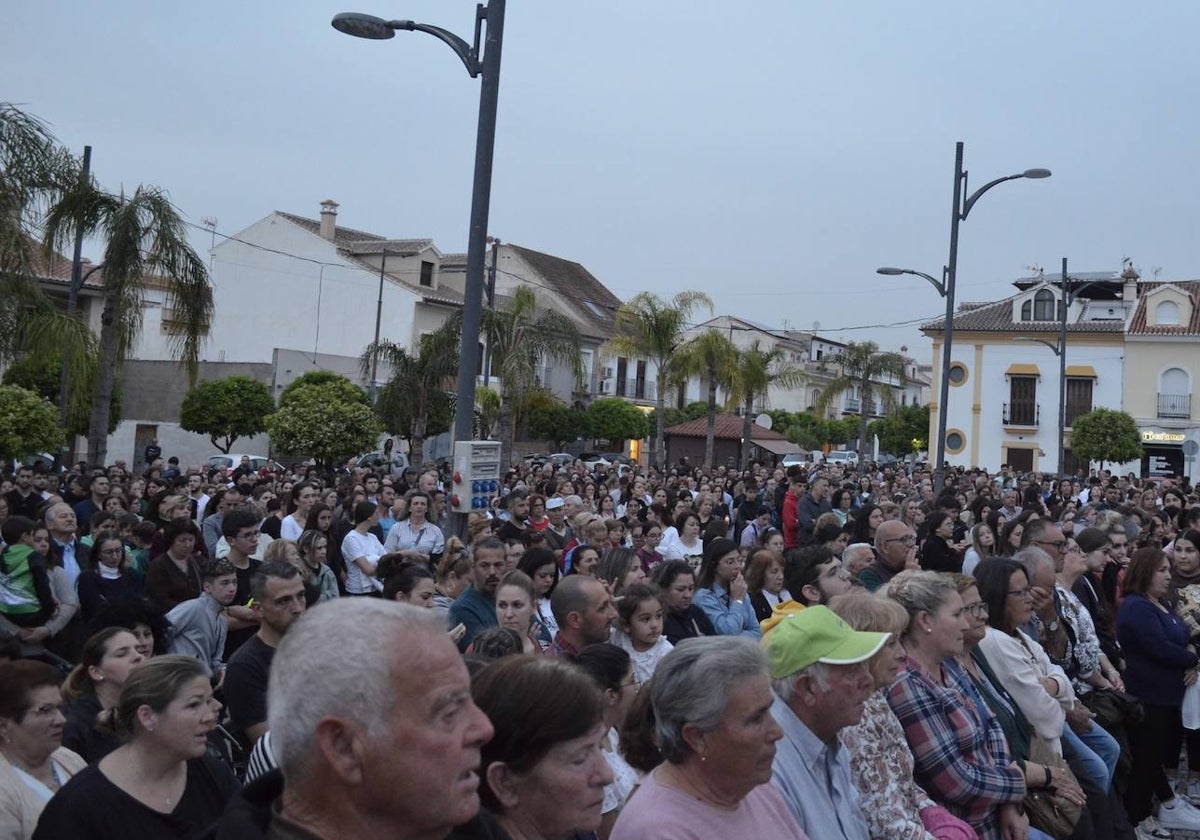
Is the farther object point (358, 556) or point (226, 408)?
point (226, 408)

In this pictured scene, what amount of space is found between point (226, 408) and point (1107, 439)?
3255 cm

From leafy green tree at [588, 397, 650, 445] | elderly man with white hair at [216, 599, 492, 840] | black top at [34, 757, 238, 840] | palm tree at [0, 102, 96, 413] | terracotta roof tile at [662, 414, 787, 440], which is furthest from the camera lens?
leafy green tree at [588, 397, 650, 445]

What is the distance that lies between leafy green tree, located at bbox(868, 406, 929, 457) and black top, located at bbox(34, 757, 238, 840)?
6354cm

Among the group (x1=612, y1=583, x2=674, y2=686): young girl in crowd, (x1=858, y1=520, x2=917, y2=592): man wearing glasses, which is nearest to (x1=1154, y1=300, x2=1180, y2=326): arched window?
(x1=858, y1=520, x2=917, y2=592): man wearing glasses

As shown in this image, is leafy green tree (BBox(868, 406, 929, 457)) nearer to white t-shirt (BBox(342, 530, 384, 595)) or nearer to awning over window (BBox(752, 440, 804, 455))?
awning over window (BBox(752, 440, 804, 455))

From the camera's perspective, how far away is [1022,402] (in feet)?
184

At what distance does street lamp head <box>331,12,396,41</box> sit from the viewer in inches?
374

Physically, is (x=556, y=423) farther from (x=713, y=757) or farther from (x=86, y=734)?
(x=713, y=757)

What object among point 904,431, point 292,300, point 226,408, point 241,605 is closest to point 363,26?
point 241,605

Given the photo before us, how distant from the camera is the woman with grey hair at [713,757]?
318 centimetres

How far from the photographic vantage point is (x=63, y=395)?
64.3 feet

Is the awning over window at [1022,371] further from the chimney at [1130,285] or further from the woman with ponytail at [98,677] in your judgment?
the woman with ponytail at [98,677]

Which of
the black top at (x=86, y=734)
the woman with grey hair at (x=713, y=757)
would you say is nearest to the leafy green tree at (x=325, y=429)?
the black top at (x=86, y=734)

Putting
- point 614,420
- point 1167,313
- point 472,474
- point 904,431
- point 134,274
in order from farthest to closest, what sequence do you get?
point 904,431 → point 1167,313 → point 614,420 → point 134,274 → point 472,474
